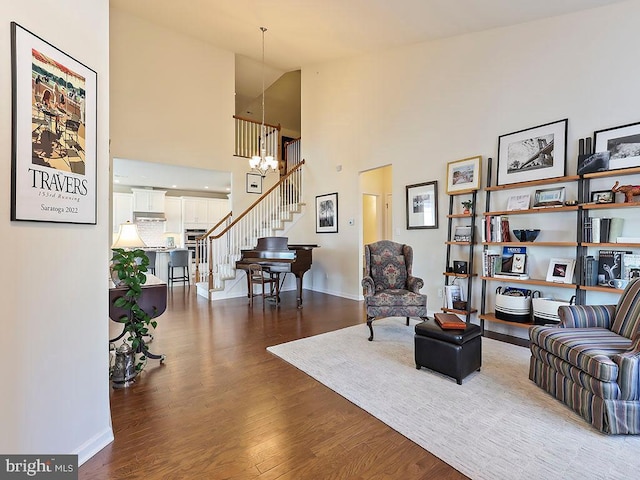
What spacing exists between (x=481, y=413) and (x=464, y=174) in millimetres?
3032

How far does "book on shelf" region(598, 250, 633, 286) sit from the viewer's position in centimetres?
290

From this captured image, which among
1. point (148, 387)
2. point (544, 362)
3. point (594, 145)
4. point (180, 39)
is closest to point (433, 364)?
point (544, 362)

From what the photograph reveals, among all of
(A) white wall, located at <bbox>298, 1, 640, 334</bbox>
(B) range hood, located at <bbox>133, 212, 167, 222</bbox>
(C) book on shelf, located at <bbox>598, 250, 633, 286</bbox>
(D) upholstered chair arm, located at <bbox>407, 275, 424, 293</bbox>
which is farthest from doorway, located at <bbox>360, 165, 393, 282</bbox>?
(B) range hood, located at <bbox>133, 212, 167, 222</bbox>

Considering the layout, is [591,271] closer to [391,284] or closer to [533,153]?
[533,153]

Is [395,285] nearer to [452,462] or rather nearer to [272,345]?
[272,345]

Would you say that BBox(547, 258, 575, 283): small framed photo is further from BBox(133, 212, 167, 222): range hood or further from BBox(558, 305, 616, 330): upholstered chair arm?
BBox(133, 212, 167, 222): range hood

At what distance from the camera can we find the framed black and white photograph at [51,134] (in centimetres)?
132

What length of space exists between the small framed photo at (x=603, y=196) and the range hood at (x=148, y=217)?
31.7 ft

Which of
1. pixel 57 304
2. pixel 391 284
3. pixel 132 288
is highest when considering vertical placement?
pixel 57 304

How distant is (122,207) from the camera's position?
8.79 m


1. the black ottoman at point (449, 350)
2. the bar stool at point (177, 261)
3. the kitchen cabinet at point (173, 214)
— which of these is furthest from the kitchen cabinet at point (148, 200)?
the black ottoman at point (449, 350)

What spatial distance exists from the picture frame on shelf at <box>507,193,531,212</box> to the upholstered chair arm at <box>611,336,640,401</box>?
2.09 m

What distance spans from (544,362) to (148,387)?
3.14 metres

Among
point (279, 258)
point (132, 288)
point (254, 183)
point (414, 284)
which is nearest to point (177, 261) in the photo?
point (254, 183)
